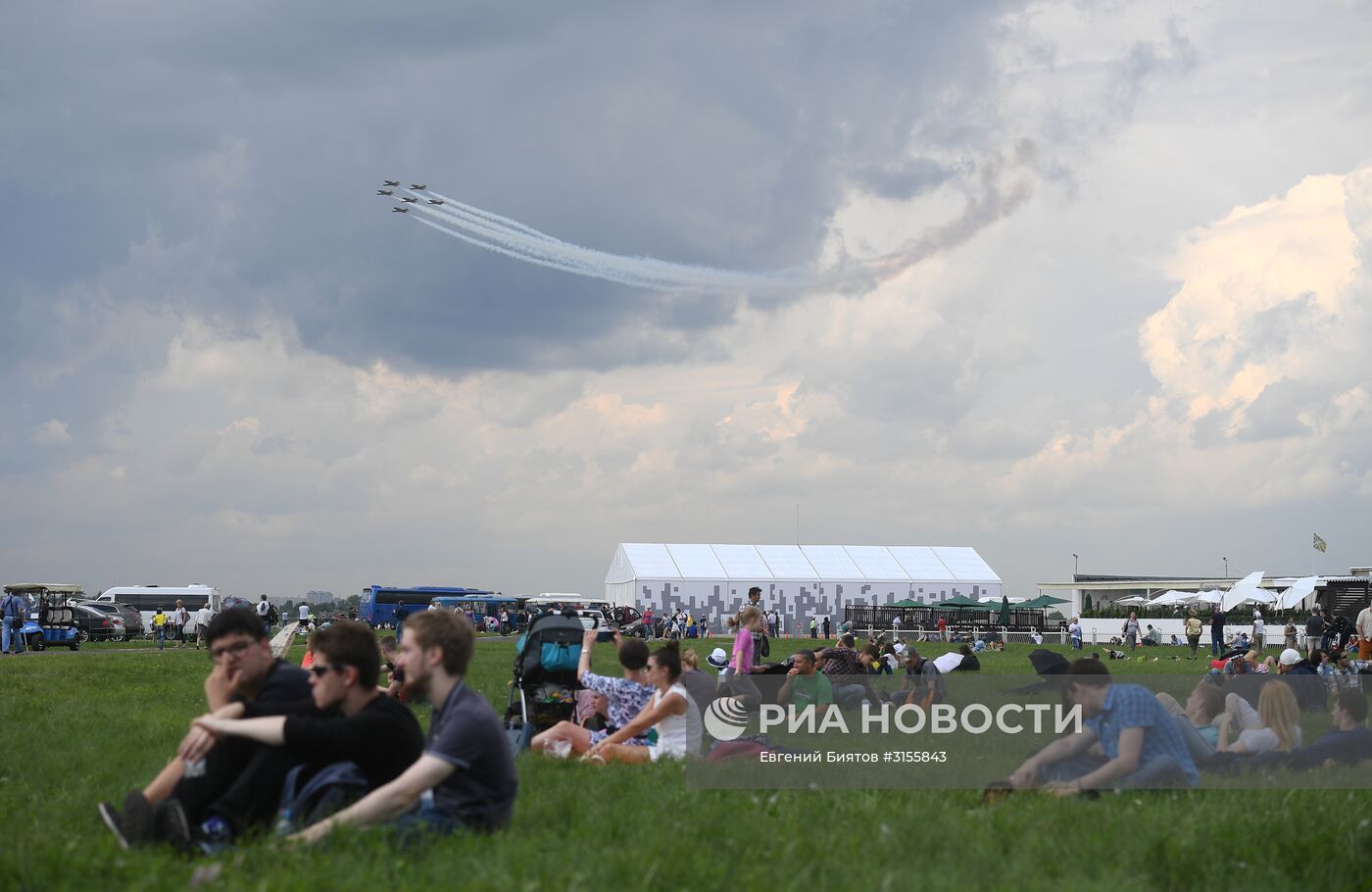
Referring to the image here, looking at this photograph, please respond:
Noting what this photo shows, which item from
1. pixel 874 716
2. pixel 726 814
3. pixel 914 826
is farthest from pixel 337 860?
pixel 874 716

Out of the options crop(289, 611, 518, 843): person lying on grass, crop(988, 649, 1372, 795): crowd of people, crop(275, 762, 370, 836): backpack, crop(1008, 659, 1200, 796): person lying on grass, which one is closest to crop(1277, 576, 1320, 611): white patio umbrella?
crop(988, 649, 1372, 795): crowd of people

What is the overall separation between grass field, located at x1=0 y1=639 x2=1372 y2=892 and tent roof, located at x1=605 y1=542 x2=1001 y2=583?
158ft

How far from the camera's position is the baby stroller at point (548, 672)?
11672mm

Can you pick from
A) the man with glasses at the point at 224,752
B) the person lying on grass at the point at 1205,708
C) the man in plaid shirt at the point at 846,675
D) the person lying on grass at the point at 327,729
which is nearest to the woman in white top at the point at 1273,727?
the person lying on grass at the point at 1205,708

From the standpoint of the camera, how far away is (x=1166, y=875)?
595 centimetres

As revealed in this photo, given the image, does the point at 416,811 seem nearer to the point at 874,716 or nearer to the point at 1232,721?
the point at 1232,721

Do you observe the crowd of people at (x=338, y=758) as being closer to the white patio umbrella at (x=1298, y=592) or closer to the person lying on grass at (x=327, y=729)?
the person lying on grass at (x=327, y=729)

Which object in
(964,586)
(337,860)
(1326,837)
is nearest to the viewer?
(337,860)

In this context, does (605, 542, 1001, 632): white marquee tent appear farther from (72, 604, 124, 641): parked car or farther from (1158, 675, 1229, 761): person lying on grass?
(1158, 675, 1229, 761): person lying on grass

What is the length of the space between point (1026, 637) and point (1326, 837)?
1834 inches

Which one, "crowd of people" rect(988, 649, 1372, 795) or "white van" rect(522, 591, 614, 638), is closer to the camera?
"crowd of people" rect(988, 649, 1372, 795)

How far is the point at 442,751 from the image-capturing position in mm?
5840

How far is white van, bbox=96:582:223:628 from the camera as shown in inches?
2562

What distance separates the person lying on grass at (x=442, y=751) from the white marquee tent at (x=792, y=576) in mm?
49658
